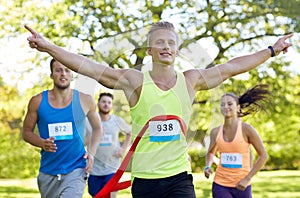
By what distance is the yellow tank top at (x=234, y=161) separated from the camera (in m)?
7.39

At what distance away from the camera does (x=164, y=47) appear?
14.5ft

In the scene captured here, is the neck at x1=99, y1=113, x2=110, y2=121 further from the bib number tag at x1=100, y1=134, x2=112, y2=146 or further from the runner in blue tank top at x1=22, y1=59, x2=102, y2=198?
the runner in blue tank top at x1=22, y1=59, x2=102, y2=198

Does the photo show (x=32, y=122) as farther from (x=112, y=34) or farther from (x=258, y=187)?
(x=258, y=187)

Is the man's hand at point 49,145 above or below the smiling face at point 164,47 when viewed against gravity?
below

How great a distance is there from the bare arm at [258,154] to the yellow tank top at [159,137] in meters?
2.73

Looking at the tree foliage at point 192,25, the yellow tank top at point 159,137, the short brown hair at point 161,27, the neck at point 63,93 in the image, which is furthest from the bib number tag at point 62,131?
the tree foliage at point 192,25

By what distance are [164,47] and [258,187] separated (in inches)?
605

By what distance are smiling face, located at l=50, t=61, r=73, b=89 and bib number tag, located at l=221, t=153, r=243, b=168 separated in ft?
6.53

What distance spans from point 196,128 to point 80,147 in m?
1.83

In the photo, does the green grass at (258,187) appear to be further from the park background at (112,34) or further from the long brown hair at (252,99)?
the long brown hair at (252,99)

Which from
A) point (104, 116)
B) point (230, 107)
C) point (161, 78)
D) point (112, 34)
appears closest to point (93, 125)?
point (230, 107)

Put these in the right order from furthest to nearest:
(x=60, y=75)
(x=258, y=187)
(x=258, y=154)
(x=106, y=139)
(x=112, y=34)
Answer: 1. (x=258, y=187)
2. (x=112, y=34)
3. (x=106, y=139)
4. (x=258, y=154)
5. (x=60, y=75)

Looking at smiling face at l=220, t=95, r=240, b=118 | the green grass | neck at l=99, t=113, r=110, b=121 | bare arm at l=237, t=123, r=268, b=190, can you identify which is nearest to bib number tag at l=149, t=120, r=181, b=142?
bare arm at l=237, t=123, r=268, b=190

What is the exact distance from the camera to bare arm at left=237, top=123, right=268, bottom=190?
716 cm
